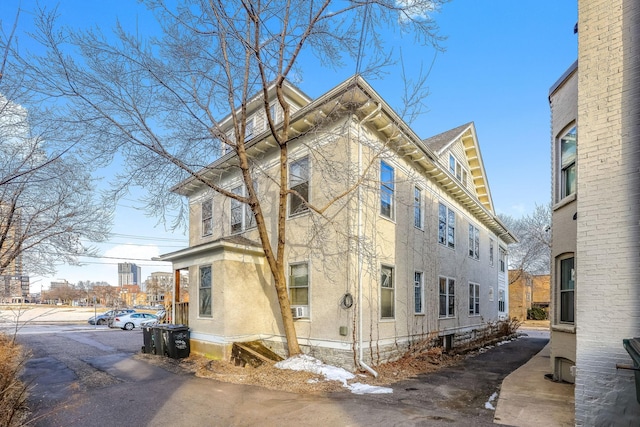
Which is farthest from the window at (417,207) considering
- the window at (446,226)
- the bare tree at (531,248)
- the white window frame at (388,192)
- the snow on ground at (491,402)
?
the bare tree at (531,248)

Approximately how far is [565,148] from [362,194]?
4737 mm

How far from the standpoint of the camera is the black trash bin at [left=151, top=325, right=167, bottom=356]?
11375mm

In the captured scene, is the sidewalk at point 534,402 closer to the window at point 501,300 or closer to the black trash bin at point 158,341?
the black trash bin at point 158,341

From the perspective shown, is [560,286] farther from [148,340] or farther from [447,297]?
[148,340]

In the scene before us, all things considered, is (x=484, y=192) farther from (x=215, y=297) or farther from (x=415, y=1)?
(x=215, y=297)

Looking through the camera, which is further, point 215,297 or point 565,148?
point 215,297

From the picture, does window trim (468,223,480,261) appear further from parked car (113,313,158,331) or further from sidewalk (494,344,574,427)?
parked car (113,313,158,331)

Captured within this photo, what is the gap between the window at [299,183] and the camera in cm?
1077

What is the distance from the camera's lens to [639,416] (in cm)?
466

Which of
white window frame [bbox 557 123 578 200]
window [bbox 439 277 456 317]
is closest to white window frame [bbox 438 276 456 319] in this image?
window [bbox 439 277 456 317]

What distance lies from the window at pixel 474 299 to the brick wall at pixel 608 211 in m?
12.7

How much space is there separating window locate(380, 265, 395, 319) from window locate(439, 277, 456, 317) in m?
4.05

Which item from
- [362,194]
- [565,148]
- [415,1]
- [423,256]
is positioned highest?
[415,1]

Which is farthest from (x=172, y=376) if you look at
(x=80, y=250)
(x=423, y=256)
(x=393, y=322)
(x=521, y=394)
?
(x=423, y=256)
